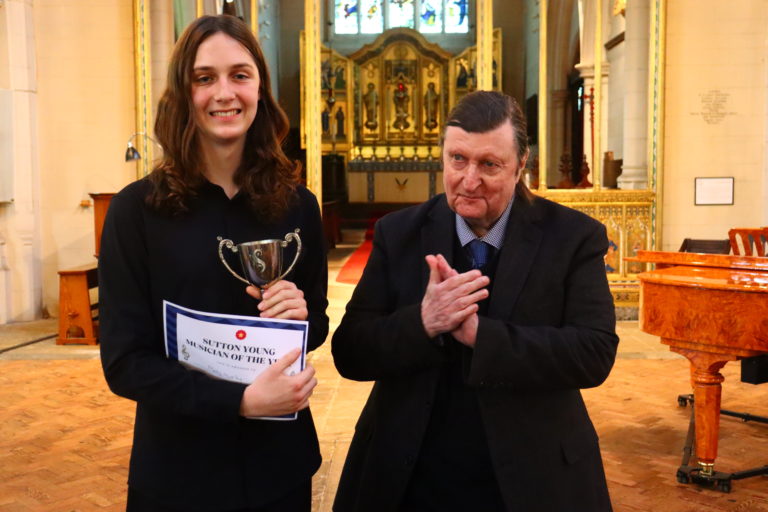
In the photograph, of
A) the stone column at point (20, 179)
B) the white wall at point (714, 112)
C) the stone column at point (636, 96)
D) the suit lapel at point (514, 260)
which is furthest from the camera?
the stone column at point (636, 96)

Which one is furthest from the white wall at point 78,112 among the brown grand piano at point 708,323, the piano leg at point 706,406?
the piano leg at point 706,406

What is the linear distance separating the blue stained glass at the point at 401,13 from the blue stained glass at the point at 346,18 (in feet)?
3.29

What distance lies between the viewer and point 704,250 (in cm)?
902

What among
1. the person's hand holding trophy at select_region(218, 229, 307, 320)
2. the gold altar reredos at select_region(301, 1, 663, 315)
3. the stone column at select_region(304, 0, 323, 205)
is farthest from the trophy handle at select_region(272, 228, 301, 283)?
the gold altar reredos at select_region(301, 1, 663, 315)

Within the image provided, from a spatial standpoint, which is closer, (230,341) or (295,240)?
(230,341)

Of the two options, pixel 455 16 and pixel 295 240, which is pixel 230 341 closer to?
pixel 295 240

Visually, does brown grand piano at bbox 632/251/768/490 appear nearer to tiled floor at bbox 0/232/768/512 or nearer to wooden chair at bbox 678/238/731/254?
tiled floor at bbox 0/232/768/512

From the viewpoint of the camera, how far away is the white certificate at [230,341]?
5.55 ft

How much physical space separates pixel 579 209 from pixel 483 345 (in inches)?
316

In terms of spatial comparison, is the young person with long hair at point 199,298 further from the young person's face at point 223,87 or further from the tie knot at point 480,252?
the tie knot at point 480,252

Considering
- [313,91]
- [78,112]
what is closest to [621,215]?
[313,91]

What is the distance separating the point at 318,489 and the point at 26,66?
7002 mm

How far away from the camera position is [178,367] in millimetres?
1725

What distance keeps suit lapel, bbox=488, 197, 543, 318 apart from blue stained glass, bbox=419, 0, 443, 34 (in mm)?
20209
